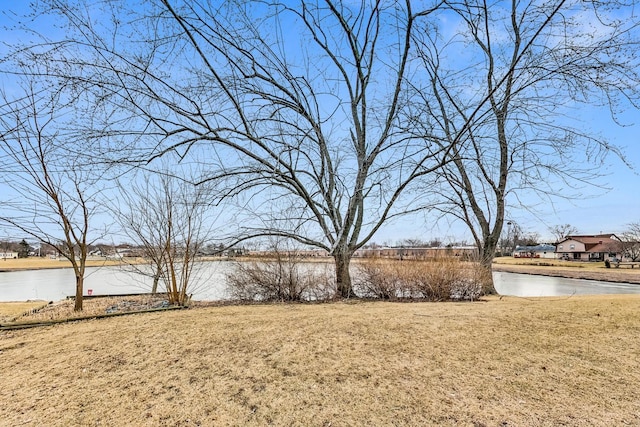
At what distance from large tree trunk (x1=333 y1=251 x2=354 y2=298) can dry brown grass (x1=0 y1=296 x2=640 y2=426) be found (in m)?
3.02

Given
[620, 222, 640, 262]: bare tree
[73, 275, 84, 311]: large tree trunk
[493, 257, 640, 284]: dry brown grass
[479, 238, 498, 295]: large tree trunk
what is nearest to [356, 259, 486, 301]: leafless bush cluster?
[479, 238, 498, 295]: large tree trunk

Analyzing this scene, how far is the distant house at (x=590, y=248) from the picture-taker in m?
46.6

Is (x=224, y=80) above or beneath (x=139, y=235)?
above

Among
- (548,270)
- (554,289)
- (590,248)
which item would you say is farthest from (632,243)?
(554,289)

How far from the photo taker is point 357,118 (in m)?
7.71

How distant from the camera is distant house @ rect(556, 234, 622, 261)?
1833 inches

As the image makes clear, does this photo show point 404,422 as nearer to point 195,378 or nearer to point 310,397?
point 310,397

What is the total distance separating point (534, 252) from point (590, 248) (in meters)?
13.4

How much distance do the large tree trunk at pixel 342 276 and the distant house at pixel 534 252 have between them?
64304 millimetres

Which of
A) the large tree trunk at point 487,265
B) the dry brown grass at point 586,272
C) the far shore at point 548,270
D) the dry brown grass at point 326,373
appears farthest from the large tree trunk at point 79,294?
the dry brown grass at point 586,272

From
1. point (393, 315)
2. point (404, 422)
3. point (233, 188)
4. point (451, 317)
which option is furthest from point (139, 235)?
point (404, 422)

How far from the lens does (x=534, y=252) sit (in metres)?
63.6

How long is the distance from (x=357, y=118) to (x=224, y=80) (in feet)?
10.0

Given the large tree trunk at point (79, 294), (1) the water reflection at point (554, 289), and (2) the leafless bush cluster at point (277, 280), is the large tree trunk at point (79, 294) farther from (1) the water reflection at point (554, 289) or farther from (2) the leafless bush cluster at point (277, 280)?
(1) the water reflection at point (554, 289)
